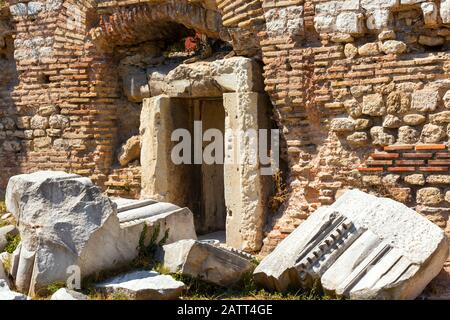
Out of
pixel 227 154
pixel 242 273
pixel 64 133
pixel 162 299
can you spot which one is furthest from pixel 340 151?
pixel 64 133

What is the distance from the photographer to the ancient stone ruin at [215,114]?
7.00 meters

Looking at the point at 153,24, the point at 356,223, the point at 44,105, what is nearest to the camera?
the point at 356,223

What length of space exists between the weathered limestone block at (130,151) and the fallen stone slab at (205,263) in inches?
128

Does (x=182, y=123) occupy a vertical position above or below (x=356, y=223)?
above

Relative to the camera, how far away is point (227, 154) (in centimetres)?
848

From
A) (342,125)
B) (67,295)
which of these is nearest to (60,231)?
(67,295)

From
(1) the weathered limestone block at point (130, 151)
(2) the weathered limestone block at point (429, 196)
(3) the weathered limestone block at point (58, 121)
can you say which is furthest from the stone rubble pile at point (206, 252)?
(3) the weathered limestone block at point (58, 121)

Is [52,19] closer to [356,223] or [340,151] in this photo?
[340,151]

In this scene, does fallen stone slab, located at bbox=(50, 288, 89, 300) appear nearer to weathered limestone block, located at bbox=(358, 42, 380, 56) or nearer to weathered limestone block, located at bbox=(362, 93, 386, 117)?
weathered limestone block, located at bbox=(362, 93, 386, 117)

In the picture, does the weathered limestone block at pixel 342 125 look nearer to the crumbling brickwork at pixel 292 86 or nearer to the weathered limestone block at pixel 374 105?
the crumbling brickwork at pixel 292 86

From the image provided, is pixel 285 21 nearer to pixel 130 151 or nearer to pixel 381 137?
pixel 381 137

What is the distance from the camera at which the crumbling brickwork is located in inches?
284

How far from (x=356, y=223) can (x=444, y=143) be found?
1.42 meters

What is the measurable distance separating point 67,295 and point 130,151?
13.4 feet
